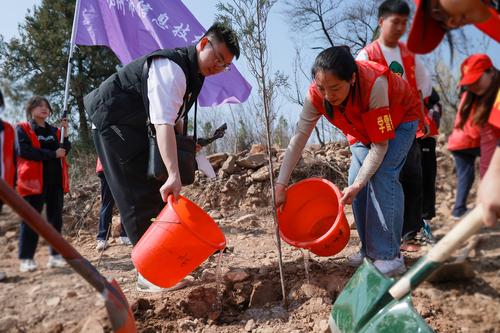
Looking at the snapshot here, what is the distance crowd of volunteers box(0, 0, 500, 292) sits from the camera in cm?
123

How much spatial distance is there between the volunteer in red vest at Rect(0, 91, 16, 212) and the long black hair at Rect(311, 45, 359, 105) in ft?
4.16

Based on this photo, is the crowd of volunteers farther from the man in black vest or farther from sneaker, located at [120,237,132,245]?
sneaker, located at [120,237,132,245]

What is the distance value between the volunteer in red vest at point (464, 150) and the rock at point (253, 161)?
4.70m

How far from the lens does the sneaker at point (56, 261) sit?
1235 millimetres

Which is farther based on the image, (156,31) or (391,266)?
(156,31)

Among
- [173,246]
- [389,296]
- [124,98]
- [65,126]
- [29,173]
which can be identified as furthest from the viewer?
[124,98]

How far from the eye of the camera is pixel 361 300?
1656 mm

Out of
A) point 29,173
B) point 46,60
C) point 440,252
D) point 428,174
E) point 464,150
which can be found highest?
point 46,60

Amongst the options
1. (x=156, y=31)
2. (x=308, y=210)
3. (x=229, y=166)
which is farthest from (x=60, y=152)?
(x=229, y=166)

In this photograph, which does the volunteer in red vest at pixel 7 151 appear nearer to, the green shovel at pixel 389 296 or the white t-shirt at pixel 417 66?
the green shovel at pixel 389 296

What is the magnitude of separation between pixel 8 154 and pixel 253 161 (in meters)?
5.11

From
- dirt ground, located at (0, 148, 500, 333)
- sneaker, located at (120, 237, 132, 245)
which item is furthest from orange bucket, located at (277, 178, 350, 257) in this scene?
sneaker, located at (120, 237, 132, 245)

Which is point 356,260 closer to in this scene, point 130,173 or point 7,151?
point 130,173

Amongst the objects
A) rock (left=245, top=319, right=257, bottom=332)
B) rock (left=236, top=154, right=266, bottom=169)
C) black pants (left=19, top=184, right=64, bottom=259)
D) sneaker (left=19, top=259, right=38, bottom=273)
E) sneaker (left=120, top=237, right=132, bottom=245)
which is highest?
black pants (left=19, top=184, right=64, bottom=259)
